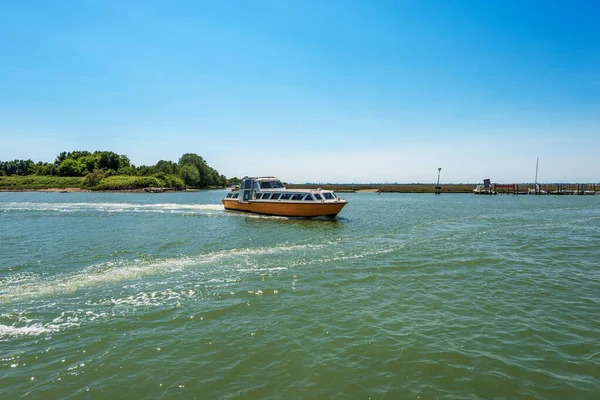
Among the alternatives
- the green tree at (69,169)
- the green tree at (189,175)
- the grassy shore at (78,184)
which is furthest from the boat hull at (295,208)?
the green tree at (69,169)

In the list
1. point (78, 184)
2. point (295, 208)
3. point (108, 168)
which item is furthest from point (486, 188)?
point (108, 168)

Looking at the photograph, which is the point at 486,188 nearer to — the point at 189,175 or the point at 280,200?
the point at 280,200

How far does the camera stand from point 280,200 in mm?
39281

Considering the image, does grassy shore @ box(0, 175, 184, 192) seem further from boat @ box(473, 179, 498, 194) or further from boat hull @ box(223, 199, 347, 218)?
boat @ box(473, 179, 498, 194)

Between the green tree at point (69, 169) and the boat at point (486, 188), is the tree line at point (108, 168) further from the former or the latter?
the boat at point (486, 188)

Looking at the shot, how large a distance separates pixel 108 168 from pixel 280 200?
144 meters

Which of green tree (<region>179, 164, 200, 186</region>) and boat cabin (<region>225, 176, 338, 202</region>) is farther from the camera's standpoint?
green tree (<region>179, 164, 200, 186</region>)

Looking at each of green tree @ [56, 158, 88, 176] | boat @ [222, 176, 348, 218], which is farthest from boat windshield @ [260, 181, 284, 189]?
green tree @ [56, 158, 88, 176]

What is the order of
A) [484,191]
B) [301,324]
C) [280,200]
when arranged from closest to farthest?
[301,324] → [280,200] → [484,191]

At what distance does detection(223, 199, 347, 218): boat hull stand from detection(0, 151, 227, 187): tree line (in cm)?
11108

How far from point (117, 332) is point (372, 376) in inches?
262

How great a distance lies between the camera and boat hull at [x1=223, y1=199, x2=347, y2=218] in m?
35.8

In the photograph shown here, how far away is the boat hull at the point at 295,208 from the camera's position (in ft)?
118

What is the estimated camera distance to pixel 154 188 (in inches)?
4926
